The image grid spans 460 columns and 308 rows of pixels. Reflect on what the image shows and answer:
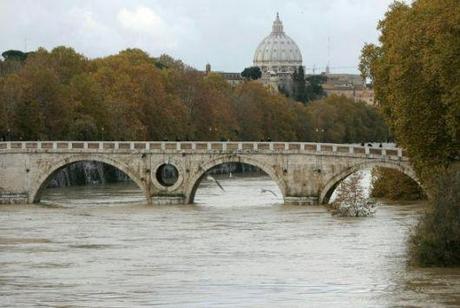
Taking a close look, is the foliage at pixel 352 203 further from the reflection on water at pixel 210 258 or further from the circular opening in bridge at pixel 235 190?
the circular opening in bridge at pixel 235 190

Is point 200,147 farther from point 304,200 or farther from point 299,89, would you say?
point 299,89

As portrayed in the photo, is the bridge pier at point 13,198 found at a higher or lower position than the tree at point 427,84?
lower

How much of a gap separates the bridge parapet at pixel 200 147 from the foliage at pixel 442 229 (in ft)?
67.0

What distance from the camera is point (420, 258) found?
Result: 146 ft

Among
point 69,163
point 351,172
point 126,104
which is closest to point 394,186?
point 351,172

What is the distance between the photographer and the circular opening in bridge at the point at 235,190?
71.2 meters

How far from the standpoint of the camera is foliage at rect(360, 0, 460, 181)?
53969mm

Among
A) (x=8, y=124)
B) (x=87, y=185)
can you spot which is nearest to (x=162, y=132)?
(x=87, y=185)

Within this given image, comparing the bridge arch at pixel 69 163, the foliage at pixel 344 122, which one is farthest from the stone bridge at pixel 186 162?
the foliage at pixel 344 122

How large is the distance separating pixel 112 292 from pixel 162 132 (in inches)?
2133

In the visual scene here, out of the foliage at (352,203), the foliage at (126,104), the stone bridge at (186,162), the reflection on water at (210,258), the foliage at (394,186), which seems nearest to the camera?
the reflection on water at (210,258)

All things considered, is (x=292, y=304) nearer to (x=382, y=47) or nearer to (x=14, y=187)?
(x=382, y=47)

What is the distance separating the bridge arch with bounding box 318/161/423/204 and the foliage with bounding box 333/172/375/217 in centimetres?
204

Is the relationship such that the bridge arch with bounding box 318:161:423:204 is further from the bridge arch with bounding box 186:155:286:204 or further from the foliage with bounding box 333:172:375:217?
the bridge arch with bounding box 186:155:286:204
